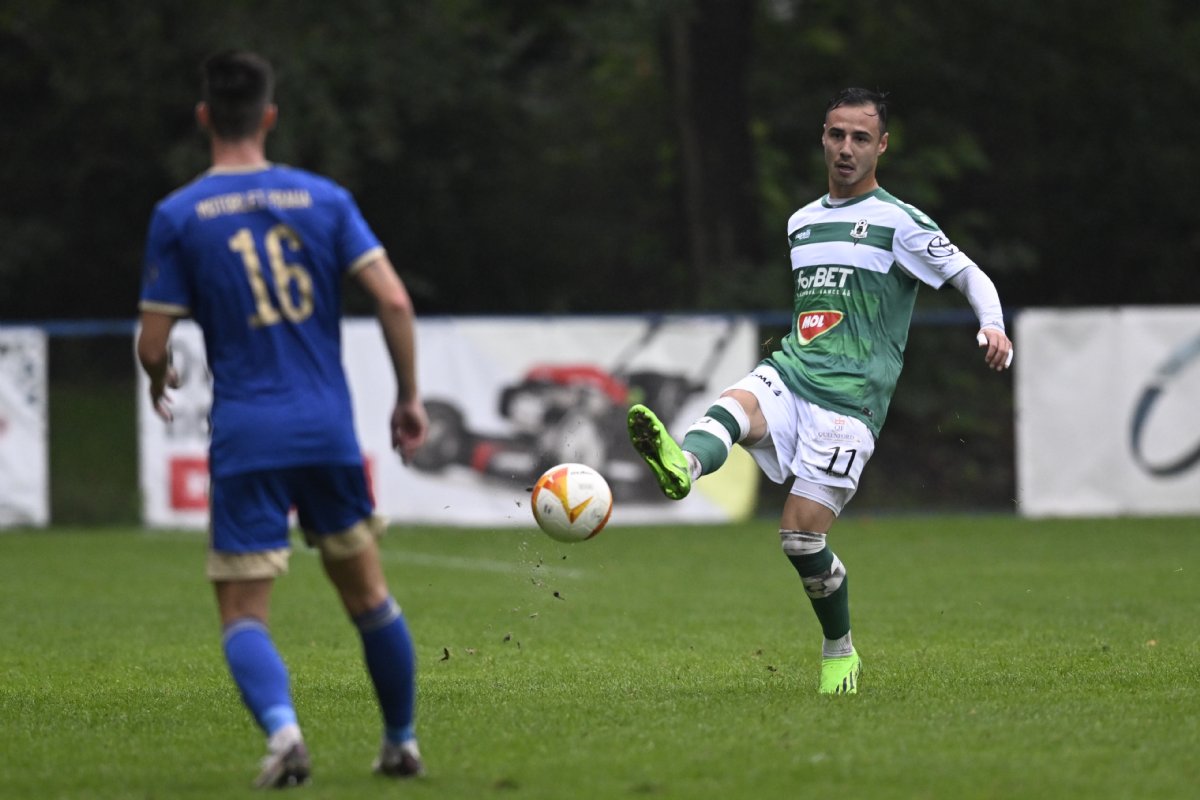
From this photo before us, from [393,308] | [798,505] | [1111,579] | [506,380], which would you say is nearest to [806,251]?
[798,505]

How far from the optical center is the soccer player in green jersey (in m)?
7.32

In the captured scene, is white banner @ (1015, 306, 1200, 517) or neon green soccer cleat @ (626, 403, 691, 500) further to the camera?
white banner @ (1015, 306, 1200, 517)

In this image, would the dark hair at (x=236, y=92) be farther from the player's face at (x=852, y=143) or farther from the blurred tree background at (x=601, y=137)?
the blurred tree background at (x=601, y=137)

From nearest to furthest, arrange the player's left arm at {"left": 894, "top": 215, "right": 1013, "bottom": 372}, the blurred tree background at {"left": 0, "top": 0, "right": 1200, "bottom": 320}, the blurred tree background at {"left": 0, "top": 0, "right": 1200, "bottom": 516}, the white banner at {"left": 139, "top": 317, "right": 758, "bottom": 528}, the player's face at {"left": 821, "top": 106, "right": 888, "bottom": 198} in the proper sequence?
the player's left arm at {"left": 894, "top": 215, "right": 1013, "bottom": 372}, the player's face at {"left": 821, "top": 106, "right": 888, "bottom": 198}, the white banner at {"left": 139, "top": 317, "right": 758, "bottom": 528}, the blurred tree background at {"left": 0, "top": 0, "right": 1200, "bottom": 516}, the blurred tree background at {"left": 0, "top": 0, "right": 1200, "bottom": 320}

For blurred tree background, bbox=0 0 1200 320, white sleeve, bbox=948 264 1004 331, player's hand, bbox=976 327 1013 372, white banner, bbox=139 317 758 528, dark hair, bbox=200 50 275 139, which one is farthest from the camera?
blurred tree background, bbox=0 0 1200 320

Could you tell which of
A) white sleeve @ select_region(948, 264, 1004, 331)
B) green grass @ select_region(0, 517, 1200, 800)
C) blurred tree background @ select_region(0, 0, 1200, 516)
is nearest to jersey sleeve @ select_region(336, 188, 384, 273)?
green grass @ select_region(0, 517, 1200, 800)

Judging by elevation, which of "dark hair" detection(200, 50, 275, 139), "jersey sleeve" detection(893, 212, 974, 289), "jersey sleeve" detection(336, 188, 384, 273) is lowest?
"jersey sleeve" detection(893, 212, 974, 289)

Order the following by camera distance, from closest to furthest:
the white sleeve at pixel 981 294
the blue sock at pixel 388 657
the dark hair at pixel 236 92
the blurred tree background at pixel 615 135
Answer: the dark hair at pixel 236 92
the blue sock at pixel 388 657
the white sleeve at pixel 981 294
the blurred tree background at pixel 615 135

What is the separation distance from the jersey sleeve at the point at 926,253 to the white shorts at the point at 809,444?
672mm

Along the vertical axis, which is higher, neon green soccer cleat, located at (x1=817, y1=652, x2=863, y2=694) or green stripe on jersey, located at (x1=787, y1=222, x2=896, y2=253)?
green stripe on jersey, located at (x1=787, y1=222, x2=896, y2=253)

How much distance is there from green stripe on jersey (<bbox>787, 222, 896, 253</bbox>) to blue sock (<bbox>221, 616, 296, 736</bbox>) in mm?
3226

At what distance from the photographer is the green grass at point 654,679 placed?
5.50 meters

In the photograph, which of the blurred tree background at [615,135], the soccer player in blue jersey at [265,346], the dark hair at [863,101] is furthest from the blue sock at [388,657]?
the blurred tree background at [615,135]

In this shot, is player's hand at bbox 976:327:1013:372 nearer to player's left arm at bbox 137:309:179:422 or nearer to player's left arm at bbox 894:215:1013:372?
player's left arm at bbox 894:215:1013:372
